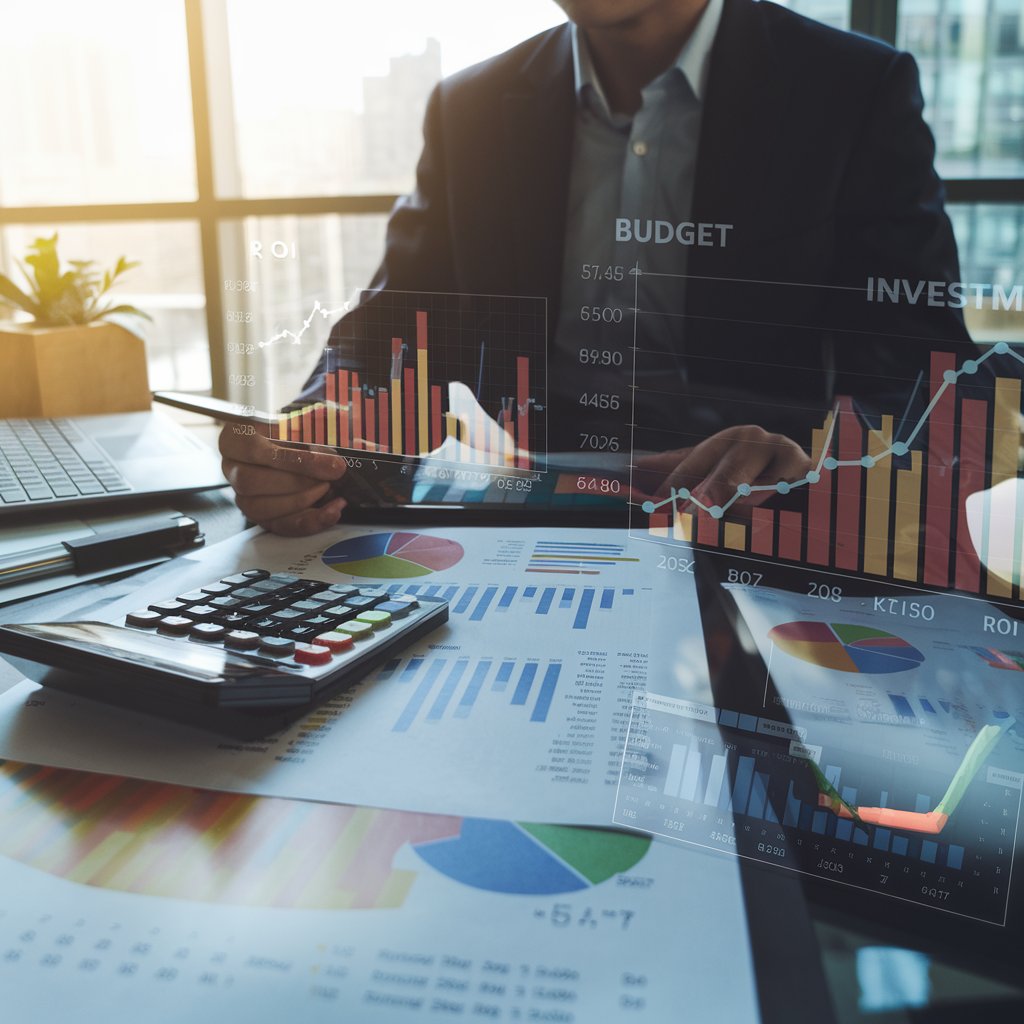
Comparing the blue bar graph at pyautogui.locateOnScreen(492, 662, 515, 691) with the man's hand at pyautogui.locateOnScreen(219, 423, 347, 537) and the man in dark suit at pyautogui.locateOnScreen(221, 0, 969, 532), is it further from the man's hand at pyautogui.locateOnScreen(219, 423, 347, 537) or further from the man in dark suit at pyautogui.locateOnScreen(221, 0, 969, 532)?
the man's hand at pyautogui.locateOnScreen(219, 423, 347, 537)

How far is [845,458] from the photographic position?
1.12 ft

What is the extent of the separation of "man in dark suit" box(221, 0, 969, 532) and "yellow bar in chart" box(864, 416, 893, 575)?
22mm

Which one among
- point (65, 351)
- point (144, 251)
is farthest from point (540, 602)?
point (144, 251)

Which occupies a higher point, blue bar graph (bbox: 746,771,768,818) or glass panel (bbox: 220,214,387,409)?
glass panel (bbox: 220,214,387,409)

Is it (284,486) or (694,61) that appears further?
(694,61)

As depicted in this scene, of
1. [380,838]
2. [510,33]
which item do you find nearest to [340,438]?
[380,838]

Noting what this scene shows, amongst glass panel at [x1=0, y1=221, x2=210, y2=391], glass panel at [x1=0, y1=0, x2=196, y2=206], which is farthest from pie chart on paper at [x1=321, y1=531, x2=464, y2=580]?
glass panel at [x1=0, y1=0, x2=196, y2=206]

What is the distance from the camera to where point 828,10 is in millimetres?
1896

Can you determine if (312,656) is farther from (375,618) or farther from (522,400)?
(522,400)

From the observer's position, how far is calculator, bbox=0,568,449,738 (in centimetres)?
37

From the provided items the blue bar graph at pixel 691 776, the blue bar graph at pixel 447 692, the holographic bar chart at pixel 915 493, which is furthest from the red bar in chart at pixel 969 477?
the blue bar graph at pixel 447 692

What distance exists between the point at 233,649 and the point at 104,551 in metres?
0.25

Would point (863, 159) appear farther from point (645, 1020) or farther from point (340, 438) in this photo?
point (645, 1020)

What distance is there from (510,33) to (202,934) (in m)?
1.50
